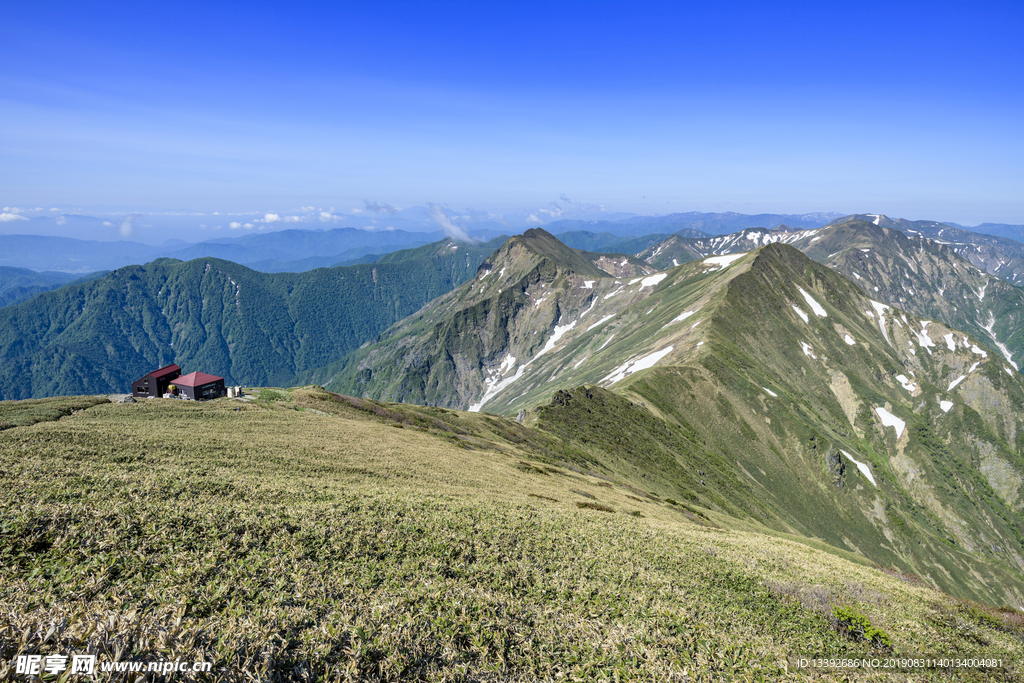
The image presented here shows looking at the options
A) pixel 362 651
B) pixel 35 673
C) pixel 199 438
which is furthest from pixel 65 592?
pixel 199 438

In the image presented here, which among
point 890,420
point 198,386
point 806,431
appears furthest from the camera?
point 890,420

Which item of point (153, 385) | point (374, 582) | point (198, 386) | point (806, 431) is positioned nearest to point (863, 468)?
point (806, 431)

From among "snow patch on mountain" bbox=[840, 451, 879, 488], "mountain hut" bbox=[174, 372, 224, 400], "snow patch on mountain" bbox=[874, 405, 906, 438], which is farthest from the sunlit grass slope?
"snow patch on mountain" bbox=[874, 405, 906, 438]

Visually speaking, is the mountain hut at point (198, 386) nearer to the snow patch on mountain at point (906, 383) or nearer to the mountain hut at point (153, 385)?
the mountain hut at point (153, 385)

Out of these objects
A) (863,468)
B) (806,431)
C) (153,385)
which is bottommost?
(863,468)

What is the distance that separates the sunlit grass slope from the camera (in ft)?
34.1

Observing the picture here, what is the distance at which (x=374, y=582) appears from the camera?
15.3 m

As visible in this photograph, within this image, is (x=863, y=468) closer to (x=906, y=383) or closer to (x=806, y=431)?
(x=806, y=431)

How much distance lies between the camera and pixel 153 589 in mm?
12039

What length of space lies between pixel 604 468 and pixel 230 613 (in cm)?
7360

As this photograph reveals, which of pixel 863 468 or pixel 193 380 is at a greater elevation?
pixel 193 380

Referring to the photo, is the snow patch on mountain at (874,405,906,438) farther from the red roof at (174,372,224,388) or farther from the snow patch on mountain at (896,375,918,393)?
the red roof at (174,372,224,388)

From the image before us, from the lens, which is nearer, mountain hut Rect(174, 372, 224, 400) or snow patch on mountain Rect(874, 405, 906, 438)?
mountain hut Rect(174, 372, 224, 400)

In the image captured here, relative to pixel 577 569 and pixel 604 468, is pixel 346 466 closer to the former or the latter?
pixel 577 569
